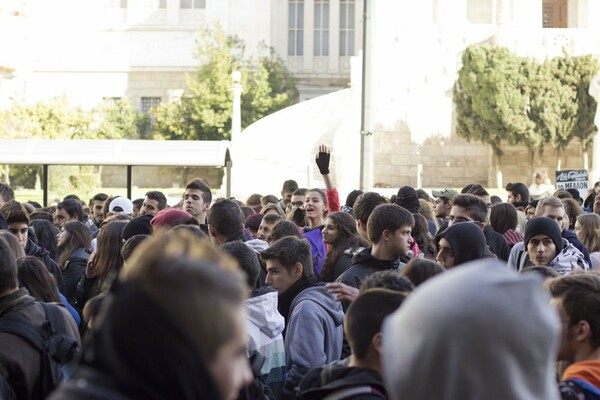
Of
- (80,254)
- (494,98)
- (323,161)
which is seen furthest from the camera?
(494,98)

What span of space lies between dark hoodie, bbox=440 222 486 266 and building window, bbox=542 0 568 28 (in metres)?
50.8

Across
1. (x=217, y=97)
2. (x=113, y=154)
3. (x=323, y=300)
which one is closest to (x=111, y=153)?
(x=113, y=154)

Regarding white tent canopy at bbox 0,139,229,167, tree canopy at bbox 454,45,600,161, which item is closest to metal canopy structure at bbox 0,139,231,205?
white tent canopy at bbox 0,139,229,167

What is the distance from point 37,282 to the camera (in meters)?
5.98

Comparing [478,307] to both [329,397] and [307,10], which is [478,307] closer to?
[329,397]

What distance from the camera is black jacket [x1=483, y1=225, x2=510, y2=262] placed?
945 centimetres

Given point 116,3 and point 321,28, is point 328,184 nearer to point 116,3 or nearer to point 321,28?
point 321,28

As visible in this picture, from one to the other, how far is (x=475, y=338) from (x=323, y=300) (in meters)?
3.74

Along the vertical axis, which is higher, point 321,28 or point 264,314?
point 321,28

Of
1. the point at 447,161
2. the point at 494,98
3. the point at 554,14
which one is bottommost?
the point at 447,161

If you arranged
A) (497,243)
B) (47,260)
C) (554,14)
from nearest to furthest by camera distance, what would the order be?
(47,260), (497,243), (554,14)

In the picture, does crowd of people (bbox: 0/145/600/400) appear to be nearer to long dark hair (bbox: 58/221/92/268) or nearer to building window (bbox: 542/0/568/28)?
long dark hair (bbox: 58/221/92/268)

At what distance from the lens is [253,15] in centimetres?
5872

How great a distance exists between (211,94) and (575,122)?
52.6 ft
